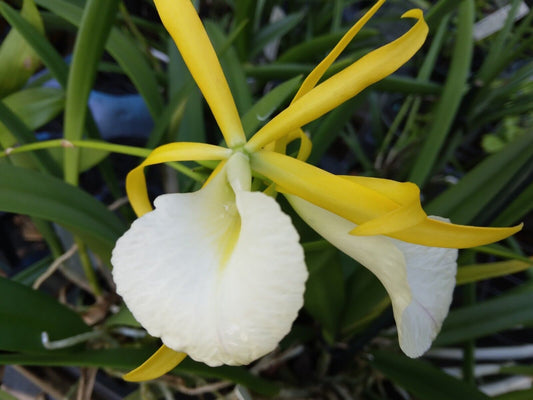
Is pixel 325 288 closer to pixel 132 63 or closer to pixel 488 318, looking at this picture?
pixel 488 318

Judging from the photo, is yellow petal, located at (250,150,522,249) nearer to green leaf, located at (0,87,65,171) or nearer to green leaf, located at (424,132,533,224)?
green leaf, located at (424,132,533,224)

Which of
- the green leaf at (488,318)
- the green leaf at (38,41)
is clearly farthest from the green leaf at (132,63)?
the green leaf at (488,318)

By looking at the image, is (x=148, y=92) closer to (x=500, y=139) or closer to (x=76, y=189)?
(x=76, y=189)

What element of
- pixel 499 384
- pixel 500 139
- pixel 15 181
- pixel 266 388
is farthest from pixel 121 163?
pixel 500 139

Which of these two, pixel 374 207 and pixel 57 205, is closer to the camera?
pixel 374 207

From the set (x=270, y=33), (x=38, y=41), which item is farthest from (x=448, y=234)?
(x=270, y=33)

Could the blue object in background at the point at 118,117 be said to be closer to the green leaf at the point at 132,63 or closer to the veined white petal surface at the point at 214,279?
the green leaf at the point at 132,63
